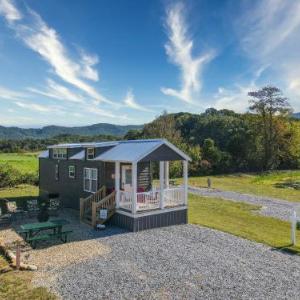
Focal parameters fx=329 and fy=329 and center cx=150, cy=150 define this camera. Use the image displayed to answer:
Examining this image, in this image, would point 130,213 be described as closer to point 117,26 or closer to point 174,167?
point 117,26

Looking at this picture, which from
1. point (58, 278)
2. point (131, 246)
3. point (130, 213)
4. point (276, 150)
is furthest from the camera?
point (276, 150)

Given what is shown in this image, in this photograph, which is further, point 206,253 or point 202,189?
point 202,189

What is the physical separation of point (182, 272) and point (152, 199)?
20.7 ft

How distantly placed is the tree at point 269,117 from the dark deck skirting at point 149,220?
35.6 m

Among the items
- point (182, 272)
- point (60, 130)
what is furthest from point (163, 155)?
point (60, 130)

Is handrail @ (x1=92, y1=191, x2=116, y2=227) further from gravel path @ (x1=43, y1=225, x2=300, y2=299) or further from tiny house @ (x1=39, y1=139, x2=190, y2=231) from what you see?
gravel path @ (x1=43, y1=225, x2=300, y2=299)

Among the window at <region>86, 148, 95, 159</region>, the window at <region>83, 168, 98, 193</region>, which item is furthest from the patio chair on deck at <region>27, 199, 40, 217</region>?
the window at <region>86, 148, 95, 159</region>

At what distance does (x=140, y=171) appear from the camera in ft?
57.9

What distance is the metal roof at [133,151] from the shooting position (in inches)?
566

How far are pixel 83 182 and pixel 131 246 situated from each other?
7.36 meters

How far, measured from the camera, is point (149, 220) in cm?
1449

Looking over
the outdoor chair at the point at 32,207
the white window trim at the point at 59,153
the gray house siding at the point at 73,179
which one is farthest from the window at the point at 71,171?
the outdoor chair at the point at 32,207

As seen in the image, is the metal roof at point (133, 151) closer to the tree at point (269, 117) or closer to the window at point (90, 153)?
the window at point (90, 153)

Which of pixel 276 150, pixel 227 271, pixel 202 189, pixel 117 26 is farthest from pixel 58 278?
pixel 276 150
